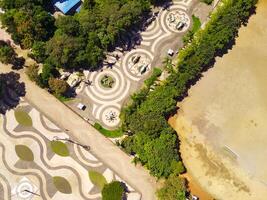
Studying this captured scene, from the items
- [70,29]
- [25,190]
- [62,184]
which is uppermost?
[70,29]

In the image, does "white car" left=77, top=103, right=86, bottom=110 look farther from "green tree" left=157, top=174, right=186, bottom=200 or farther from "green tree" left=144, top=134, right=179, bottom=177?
"green tree" left=157, top=174, right=186, bottom=200

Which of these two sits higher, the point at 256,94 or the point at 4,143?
the point at 256,94

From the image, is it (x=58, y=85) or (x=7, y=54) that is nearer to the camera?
(x=58, y=85)

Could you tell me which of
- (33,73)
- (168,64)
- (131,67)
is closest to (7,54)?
(33,73)

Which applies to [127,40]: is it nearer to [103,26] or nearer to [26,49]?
[103,26]

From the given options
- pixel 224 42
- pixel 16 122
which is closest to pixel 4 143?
pixel 16 122

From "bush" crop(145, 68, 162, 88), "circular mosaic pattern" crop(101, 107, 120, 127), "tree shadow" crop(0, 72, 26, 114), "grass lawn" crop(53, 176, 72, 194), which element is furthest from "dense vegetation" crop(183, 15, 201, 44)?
"grass lawn" crop(53, 176, 72, 194)

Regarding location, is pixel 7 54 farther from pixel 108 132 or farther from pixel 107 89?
pixel 108 132
